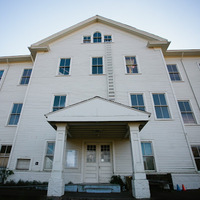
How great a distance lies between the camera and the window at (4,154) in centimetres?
861

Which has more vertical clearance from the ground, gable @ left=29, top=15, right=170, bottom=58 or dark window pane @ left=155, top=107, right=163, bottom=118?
gable @ left=29, top=15, right=170, bottom=58

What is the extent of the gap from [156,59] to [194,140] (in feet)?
21.0

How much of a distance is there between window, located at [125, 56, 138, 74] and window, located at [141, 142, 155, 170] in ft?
18.0

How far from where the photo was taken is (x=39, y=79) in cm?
1057

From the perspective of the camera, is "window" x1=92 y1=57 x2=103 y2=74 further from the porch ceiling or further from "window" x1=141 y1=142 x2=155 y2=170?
"window" x1=141 y1=142 x2=155 y2=170

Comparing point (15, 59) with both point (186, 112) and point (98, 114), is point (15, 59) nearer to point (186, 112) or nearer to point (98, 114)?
point (98, 114)

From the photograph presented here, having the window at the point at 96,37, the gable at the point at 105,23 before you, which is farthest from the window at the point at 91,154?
the window at the point at 96,37

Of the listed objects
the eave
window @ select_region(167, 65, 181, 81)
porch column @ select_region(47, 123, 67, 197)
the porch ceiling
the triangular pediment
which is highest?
the eave

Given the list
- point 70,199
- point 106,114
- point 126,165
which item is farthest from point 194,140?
point 70,199

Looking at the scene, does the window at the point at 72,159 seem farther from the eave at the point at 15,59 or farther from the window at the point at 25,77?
the eave at the point at 15,59

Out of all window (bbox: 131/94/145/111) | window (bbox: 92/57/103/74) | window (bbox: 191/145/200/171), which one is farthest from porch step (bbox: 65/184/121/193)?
window (bbox: 92/57/103/74)

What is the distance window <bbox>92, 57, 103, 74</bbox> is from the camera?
35.3 ft

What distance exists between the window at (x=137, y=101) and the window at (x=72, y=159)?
4777 mm

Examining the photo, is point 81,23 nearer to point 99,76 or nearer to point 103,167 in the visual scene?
point 99,76
